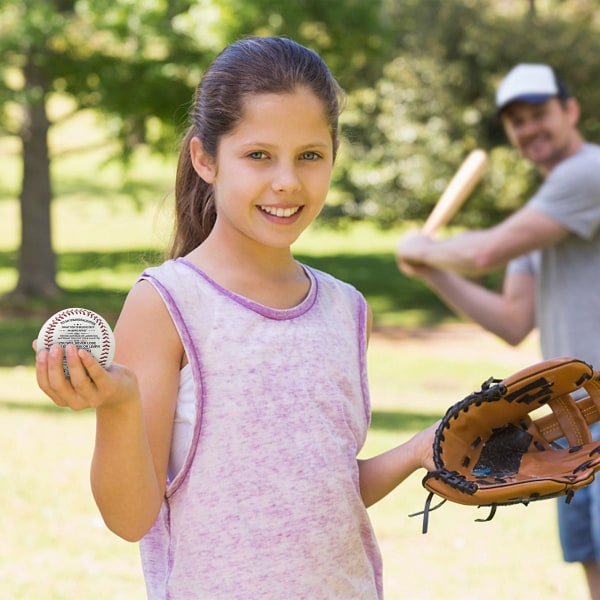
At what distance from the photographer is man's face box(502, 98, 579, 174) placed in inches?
171

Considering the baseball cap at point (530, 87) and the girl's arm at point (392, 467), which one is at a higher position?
the baseball cap at point (530, 87)

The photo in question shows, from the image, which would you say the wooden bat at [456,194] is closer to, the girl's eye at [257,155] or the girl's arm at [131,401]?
the girl's eye at [257,155]

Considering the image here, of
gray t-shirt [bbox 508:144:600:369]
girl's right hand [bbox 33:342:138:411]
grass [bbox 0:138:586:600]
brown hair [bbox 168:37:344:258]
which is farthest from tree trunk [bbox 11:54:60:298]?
girl's right hand [bbox 33:342:138:411]

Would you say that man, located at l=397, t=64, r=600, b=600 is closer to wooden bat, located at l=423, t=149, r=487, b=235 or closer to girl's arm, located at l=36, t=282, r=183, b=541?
wooden bat, located at l=423, t=149, r=487, b=235

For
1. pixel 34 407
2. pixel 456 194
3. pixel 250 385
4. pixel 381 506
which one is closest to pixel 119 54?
pixel 34 407

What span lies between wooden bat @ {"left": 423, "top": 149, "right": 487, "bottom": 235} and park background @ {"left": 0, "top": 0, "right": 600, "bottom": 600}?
178 cm

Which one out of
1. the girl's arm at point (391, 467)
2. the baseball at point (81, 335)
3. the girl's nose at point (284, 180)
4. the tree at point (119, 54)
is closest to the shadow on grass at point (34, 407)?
the tree at point (119, 54)

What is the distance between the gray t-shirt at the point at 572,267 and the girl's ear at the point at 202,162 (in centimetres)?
212

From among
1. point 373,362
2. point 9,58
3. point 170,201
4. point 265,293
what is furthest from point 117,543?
point 9,58

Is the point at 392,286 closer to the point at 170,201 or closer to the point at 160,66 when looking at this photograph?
the point at 160,66

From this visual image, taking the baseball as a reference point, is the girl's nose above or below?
above

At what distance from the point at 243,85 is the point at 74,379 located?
0.78 meters

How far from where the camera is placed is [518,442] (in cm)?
259

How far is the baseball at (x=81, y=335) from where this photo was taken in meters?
1.82
